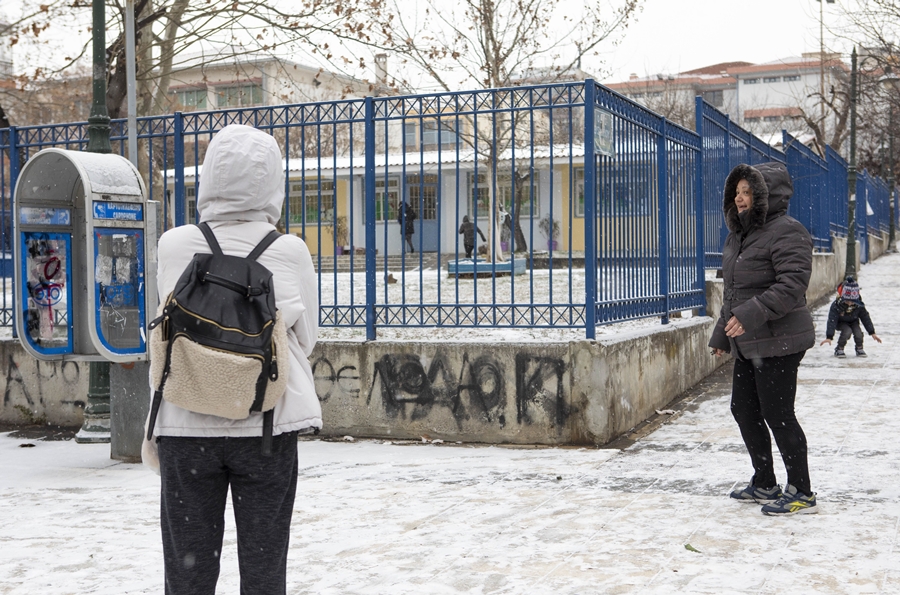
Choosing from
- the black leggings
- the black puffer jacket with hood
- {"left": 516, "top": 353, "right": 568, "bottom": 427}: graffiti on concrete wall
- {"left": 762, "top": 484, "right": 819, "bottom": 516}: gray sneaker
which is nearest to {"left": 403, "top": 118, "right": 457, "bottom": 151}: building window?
{"left": 516, "top": 353, "right": 568, "bottom": 427}: graffiti on concrete wall

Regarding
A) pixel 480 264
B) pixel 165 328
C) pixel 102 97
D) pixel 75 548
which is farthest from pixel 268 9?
pixel 165 328

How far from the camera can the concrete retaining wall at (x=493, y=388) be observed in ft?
23.8

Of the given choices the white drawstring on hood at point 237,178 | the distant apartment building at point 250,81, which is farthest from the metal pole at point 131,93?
the white drawstring on hood at point 237,178

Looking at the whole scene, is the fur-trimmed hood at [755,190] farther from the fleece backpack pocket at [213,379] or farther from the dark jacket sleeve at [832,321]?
the dark jacket sleeve at [832,321]

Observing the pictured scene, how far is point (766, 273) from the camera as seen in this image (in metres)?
5.35

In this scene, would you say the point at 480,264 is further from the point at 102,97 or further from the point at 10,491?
the point at 10,491

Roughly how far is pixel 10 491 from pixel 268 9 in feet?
31.0

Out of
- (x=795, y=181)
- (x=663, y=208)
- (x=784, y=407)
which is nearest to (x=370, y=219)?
(x=663, y=208)

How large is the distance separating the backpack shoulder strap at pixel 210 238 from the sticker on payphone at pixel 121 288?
4.69 metres

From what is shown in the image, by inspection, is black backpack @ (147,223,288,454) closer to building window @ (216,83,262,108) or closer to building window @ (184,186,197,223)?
building window @ (184,186,197,223)

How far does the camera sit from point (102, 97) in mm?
8047

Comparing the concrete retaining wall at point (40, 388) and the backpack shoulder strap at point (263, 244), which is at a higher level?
the backpack shoulder strap at point (263, 244)

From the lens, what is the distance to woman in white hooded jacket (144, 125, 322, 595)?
2.90 metres

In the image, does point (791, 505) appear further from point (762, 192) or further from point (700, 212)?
point (700, 212)
